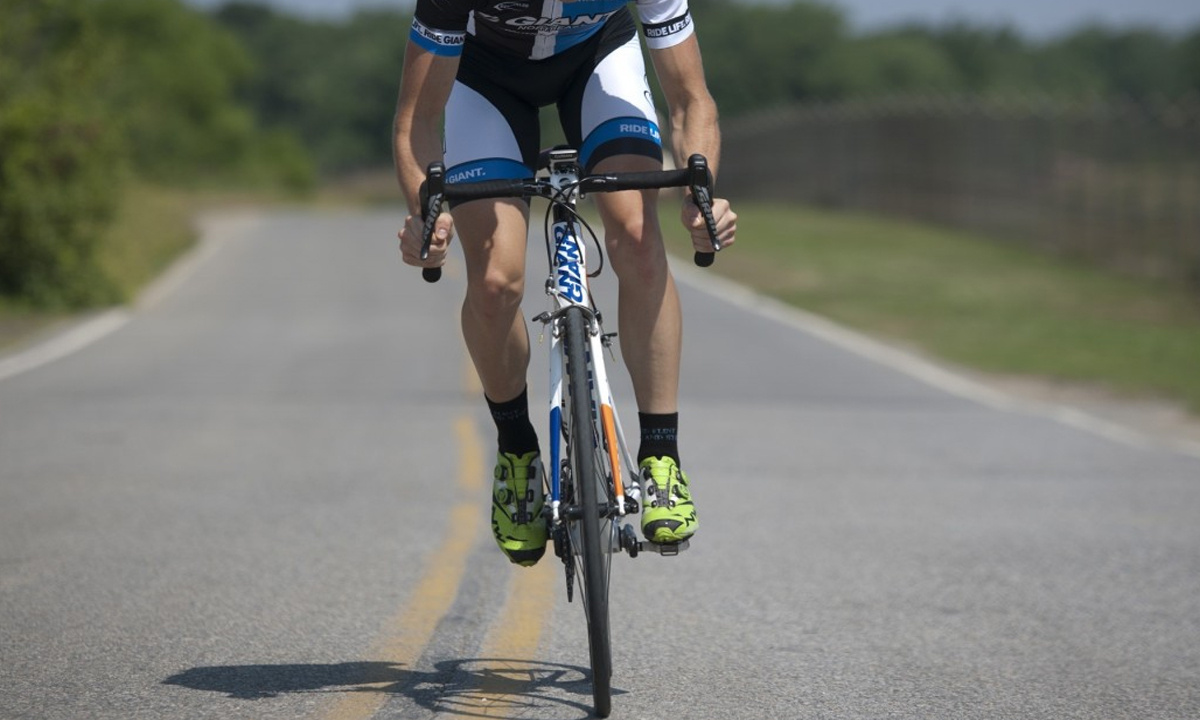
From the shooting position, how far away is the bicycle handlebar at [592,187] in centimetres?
476

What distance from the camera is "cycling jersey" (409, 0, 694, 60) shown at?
4.93 m

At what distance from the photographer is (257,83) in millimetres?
161625

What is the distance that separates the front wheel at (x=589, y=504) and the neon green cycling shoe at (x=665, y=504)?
18cm

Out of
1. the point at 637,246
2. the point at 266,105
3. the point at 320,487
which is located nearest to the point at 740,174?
the point at 320,487

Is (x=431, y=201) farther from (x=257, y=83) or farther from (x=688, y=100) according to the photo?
(x=257, y=83)

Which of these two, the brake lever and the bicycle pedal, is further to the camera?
the bicycle pedal

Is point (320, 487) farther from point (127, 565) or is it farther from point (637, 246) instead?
point (637, 246)

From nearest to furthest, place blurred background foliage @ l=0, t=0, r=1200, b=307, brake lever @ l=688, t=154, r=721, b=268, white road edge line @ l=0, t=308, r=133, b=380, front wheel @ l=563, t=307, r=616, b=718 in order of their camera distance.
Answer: front wheel @ l=563, t=307, r=616, b=718
brake lever @ l=688, t=154, r=721, b=268
white road edge line @ l=0, t=308, r=133, b=380
blurred background foliage @ l=0, t=0, r=1200, b=307

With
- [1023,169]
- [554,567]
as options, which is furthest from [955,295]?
[554,567]

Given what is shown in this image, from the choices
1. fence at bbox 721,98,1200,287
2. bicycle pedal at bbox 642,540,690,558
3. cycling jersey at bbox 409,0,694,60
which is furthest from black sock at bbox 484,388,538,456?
→ fence at bbox 721,98,1200,287

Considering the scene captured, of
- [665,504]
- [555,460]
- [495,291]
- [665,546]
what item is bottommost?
[665,546]

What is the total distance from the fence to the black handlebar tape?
21647mm

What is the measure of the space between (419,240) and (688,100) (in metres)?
0.92

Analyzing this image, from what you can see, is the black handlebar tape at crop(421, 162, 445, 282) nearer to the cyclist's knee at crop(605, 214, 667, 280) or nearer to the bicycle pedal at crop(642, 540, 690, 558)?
the cyclist's knee at crop(605, 214, 667, 280)
